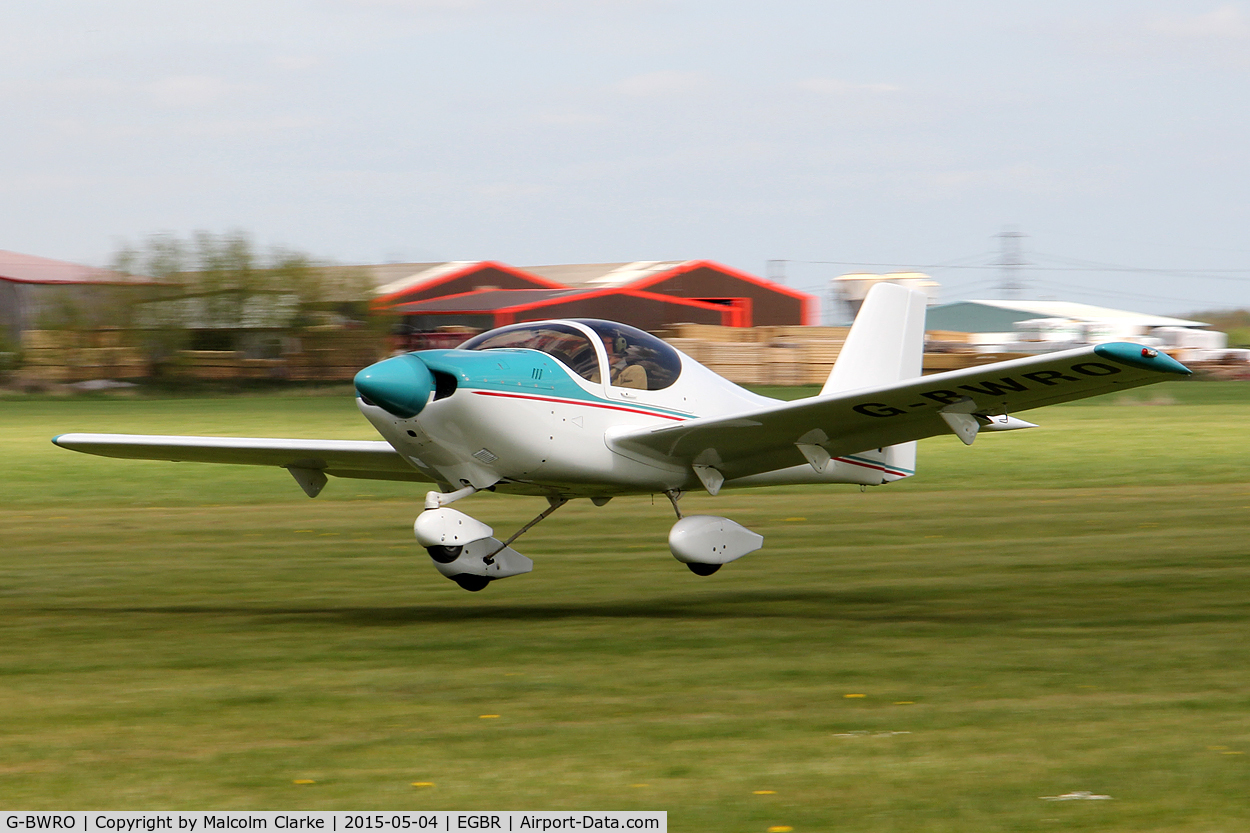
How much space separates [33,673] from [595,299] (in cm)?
6116

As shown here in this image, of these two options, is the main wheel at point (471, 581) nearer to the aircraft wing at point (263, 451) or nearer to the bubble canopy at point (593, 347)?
the aircraft wing at point (263, 451)

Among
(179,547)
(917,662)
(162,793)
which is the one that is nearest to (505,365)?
(917,662)

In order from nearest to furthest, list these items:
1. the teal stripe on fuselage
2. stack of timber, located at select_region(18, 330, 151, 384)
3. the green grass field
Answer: the green grass field
the teal stripe on fuselage
stack of timber, located at select_region(18, 330, 151, 384)

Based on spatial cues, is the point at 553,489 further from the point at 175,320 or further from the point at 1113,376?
the point at 175,320

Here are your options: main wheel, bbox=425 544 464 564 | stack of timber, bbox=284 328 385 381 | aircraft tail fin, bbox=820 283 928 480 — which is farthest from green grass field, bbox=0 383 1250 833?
stack of timber, bbox=284 328 385 381

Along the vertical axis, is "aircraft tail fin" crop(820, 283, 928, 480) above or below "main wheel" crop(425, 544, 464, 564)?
above

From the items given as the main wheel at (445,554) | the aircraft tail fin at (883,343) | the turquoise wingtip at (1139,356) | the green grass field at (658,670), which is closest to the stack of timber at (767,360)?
the green grass field at (658,670)

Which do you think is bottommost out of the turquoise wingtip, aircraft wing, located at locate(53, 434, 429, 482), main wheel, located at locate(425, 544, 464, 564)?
main wheel, located at locate(425, 544, 464, 564)

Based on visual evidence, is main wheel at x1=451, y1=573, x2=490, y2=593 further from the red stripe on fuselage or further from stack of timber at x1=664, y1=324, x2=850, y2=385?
stack of timber at x1=664, y1=324, x2=850, y2=385

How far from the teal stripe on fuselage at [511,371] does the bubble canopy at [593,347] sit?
0.13 metres

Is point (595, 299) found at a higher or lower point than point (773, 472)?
lower

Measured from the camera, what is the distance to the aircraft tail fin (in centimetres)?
1398

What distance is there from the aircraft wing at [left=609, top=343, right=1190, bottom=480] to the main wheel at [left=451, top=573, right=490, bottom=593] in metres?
1.74

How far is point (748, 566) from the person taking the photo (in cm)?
1451
